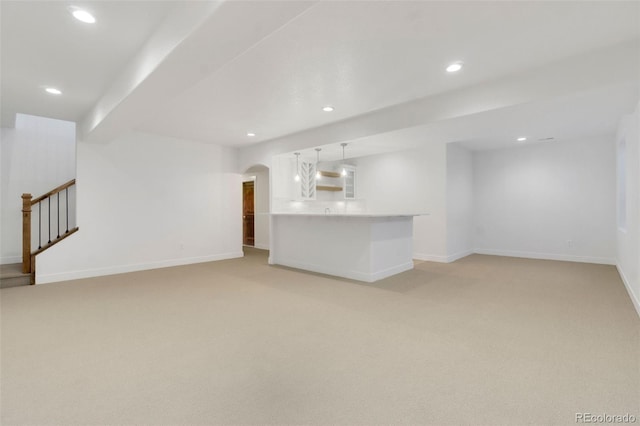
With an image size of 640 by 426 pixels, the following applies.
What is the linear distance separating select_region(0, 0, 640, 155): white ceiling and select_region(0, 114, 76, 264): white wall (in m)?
1.49

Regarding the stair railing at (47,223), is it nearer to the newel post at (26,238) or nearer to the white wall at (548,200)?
the newel post at (26,238)

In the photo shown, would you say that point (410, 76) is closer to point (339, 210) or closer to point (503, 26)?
point (503, 26)

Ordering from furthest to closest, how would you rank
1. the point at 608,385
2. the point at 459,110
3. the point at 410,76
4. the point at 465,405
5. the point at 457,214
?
the point at 457,214
the point at 459,110
the point at 410,76
the point at 608,385
the point at 465,405

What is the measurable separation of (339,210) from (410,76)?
5153 millimetres

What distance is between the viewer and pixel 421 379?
1952 millimetres

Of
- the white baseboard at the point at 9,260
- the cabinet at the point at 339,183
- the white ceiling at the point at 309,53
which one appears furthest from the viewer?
the cabinet at the point at 339,183

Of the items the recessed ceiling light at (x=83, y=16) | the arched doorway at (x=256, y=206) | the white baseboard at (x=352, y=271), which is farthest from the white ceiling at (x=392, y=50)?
the arched doorway at (x=256, y=206)

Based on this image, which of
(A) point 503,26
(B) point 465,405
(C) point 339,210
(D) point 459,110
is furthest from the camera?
(C) point 339,210

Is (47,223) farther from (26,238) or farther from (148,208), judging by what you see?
(148,208)

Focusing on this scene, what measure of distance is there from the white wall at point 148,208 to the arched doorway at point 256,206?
5.86 feet

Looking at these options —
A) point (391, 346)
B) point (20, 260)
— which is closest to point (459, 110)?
point (391, 346)

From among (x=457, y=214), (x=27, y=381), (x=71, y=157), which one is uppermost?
(x=71, y=157)

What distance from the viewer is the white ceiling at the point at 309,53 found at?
6.99 ft

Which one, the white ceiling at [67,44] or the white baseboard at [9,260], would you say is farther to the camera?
the white baseboard at [9,260]
